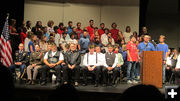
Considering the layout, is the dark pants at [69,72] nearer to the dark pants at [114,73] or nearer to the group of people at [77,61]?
the group of people at [77,61]

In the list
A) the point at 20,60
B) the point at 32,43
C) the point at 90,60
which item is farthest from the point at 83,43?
the point at 20,60

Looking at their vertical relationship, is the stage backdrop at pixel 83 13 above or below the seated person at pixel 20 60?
above

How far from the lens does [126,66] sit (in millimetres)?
7789

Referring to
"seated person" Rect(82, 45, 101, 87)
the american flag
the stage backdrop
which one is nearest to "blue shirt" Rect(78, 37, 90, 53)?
"seated person" Rect(82, 45, 101, 87)

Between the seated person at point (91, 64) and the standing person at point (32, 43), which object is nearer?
the seated person at point (91, 64)

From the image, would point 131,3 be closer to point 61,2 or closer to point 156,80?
point 61,2

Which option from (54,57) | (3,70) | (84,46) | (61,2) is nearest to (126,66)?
(84,46)

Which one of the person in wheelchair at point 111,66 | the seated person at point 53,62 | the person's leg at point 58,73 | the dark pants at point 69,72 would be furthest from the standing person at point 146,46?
the person's leg at point 58,73

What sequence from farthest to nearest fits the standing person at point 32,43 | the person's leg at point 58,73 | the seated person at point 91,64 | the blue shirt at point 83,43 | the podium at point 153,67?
the blue shirt at point 83,43, the standing person at point 32,43, the seated person at point 91,64, the person's leg at point 58,73, the podium at point 153,67

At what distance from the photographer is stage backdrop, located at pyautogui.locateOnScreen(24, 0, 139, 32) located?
1094 centimetres

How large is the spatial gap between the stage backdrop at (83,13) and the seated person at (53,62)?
4.36m

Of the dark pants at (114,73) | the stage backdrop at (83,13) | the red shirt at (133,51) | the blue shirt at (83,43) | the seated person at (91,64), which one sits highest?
the stage backdrop at (83,13)

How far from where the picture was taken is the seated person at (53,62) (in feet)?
21.4

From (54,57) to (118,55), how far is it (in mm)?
1834
